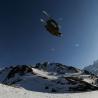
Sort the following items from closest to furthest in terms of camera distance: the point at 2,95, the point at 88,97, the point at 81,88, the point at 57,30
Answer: the point at 57,30 < the point at 2,95 < the point at 88,97 < the point at 81,88

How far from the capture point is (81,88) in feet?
436

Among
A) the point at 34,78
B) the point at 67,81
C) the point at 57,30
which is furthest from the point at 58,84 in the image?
the point at 57,30

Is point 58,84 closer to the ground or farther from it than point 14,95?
farther from it

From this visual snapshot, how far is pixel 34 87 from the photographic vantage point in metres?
160

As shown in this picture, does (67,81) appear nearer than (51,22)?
No

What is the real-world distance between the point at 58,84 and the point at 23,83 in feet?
122

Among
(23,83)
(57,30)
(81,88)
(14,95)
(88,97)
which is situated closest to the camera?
(57,30)

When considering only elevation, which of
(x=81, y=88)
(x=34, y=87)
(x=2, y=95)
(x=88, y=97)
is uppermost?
(x=34, y=87)

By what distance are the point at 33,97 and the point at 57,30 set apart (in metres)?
17.7

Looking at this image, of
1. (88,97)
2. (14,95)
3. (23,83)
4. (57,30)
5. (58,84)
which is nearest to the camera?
(57,30)

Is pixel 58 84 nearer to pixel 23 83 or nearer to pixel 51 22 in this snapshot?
pixel 23 83

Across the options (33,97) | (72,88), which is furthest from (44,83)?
(33,97)

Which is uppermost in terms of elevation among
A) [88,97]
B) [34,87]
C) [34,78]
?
[34,78]

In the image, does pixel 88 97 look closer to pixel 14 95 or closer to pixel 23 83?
pixel 14 95
